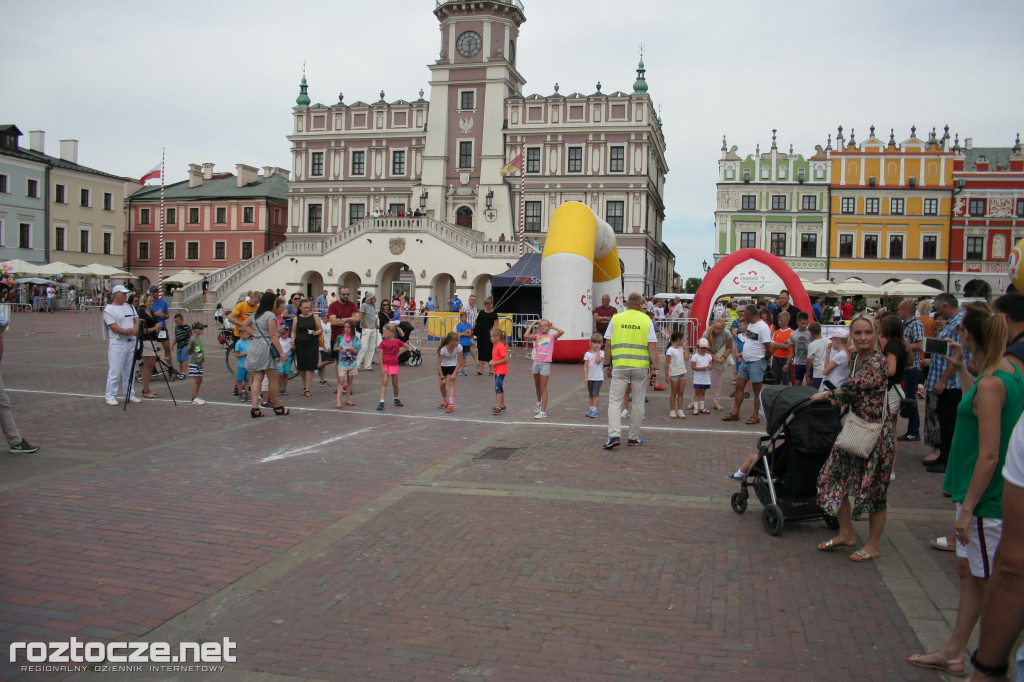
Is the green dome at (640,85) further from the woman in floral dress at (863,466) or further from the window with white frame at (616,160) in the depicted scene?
the woman in floral dress at (863,466)

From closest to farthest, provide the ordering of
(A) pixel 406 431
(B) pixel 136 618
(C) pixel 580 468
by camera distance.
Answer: (B) pixel 136 618, (C) pixel 580 468, (A) pixel 406 431

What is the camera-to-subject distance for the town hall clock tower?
49.5 meters

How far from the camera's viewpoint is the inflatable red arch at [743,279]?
21594mm

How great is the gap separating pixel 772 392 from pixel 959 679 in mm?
3136

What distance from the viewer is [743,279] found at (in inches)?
863

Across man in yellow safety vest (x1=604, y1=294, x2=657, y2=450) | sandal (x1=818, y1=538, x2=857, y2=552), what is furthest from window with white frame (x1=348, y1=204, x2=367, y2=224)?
sandal (x1=818, y1=538, x2=857, y2=552)

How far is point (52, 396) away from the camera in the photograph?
13.1 metres

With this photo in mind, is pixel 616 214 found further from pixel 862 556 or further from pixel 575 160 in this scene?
pixel 862 556

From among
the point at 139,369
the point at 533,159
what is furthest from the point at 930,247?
the point at 139,369

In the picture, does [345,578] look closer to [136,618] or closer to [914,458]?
[136,618]

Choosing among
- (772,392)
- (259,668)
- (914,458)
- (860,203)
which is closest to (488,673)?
(259,668)

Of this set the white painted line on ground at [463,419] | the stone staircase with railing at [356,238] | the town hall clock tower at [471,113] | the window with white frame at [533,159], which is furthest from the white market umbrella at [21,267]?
the white painted line on ground at [463,419]

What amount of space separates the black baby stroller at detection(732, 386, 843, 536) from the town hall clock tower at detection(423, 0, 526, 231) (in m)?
42.9

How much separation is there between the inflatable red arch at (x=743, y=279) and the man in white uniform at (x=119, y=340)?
1457 centimetres
